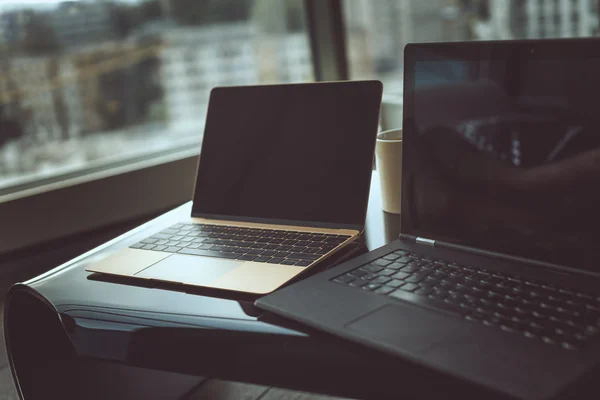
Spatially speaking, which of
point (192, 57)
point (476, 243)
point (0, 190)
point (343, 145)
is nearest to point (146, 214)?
point (0, 190)

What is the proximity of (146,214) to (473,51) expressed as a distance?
169 cm

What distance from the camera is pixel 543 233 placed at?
0.66 meters

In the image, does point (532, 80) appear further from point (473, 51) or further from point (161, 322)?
point (161, 322)

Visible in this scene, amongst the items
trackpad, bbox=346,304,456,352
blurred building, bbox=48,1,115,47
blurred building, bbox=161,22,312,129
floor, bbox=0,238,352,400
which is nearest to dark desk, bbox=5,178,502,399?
trackpad, bbox=346,304,456,352

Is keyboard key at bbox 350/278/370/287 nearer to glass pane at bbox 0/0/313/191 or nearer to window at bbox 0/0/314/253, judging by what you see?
window at bbox 0/0/314/253

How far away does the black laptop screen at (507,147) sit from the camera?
621 mm

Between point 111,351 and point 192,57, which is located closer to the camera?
point 111,351

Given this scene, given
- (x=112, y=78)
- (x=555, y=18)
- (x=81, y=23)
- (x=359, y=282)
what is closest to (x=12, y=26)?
(x=81, y=23)

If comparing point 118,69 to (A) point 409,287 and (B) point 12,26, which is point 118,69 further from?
(A) point 409,287

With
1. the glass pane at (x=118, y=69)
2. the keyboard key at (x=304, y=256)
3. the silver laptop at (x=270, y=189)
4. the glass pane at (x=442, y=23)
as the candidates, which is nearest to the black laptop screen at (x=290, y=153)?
the silver laptop at (x=270, y=189)

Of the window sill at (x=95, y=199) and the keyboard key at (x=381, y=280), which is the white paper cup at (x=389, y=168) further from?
the window sill at (x=95, y=199)

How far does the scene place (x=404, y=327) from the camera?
1.80 ft

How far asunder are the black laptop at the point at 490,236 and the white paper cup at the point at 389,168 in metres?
0.13

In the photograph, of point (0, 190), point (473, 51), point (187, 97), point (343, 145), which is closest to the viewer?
point (473, 51)
